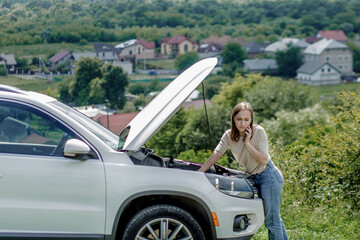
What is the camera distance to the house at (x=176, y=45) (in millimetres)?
74625

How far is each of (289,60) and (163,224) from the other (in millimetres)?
93438

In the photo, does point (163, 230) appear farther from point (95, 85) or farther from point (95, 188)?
point (95, 85)

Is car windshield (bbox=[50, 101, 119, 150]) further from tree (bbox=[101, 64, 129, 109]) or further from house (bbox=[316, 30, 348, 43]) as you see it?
house (bbox=[316, 30, 348, 43])

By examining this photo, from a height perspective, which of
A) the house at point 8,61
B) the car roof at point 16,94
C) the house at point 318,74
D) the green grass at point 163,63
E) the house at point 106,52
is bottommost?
the house at point 318,74

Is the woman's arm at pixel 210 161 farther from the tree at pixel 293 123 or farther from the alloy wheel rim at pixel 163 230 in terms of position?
the tree at pixel 293 123

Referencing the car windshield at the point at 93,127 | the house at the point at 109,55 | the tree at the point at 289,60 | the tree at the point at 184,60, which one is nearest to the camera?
the car windshield at the point at 93,127

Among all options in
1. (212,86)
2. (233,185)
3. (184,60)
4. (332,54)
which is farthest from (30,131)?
(332,54)

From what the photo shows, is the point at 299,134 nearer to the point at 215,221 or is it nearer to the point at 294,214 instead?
the point at 294,214

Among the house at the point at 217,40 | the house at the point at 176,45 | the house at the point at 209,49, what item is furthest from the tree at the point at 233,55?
the house at the point at 176,45

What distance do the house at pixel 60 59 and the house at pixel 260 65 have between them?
43.0 metres

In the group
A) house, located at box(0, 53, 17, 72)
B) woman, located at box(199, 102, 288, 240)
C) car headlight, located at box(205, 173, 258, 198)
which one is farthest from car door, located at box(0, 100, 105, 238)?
house, located at box(0, 53, 17, 72)

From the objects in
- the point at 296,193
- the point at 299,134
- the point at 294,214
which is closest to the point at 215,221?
the point at 294,214

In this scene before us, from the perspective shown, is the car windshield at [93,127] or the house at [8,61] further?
the house at [8,61]

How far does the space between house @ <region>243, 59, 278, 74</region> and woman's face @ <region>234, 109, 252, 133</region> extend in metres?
81.5
